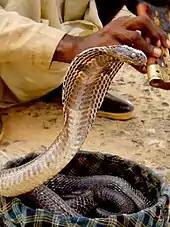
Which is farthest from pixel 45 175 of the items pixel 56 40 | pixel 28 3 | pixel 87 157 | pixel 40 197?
pixel 28 3

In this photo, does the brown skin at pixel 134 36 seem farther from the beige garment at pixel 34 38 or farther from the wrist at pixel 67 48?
the beige garment at pixel 34 38

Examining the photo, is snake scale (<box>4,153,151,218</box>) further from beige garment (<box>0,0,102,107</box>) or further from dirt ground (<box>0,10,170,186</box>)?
dirt ground (<box>0,10,170,186</box>)

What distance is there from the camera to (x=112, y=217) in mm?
1690

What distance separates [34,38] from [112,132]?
885 mm

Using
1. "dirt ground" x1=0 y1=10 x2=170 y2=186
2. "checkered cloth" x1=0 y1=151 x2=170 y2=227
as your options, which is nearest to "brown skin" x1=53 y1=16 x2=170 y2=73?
"checkered cloth" x1=0 y1=151 x2=170 y2=227

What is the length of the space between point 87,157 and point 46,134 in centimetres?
81

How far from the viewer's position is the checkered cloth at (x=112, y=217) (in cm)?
169

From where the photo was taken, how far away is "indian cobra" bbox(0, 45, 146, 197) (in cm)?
171

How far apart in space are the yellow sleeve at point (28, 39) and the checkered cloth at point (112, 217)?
37cm

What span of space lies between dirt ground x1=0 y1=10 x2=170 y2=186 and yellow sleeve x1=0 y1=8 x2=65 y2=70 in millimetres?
534

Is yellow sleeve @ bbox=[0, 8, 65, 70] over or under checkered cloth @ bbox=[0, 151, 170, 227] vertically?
over

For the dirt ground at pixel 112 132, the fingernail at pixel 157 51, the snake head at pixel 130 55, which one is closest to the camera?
the snake head at pixel 130 55

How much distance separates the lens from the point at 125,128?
302 centimetres

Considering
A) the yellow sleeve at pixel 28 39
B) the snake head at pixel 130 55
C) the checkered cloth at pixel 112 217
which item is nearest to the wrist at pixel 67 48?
the yellow sleeve at pixel 28 39
